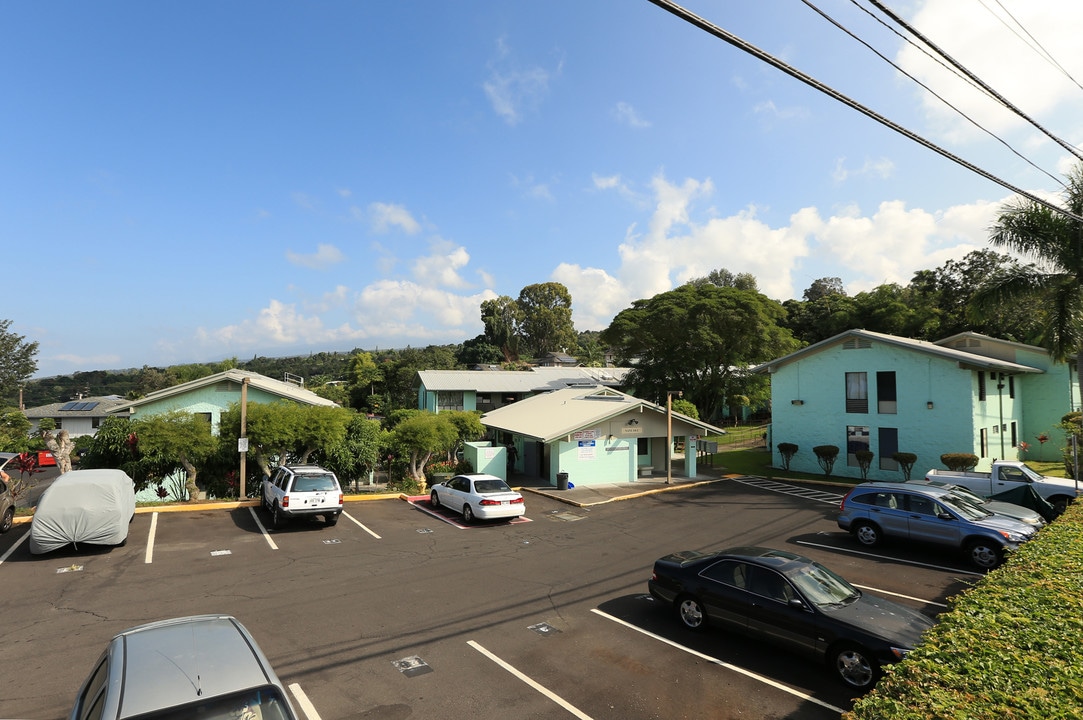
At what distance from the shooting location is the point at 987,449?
25.7m

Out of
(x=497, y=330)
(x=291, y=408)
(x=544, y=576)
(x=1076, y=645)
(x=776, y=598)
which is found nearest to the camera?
(x=1076, y=645)

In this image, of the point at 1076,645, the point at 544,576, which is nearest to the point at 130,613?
the point at 544,576

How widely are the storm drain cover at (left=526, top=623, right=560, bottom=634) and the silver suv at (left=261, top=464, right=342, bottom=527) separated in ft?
30.5

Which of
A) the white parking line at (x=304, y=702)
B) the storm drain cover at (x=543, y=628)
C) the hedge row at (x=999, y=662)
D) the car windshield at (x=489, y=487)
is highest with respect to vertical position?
the hedge row at (x=999, y=662)

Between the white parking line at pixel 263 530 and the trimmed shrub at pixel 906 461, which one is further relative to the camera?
the trimmed shrub at pixel 906 461

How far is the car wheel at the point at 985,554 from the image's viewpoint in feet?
40.4

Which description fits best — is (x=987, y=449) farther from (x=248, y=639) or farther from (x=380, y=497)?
(x=248, y=639)

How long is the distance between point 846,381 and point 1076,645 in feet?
82.0

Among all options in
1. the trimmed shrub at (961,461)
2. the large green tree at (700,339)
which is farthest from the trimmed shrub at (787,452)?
the large green tree at (700,339)

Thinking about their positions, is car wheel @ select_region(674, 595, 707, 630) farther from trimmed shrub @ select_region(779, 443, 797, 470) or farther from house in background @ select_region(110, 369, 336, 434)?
trimmed shrub @ select_region(779, 443, 797, 470)

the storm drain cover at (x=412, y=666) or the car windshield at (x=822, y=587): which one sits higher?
the car windshield at (x=822, y=587)

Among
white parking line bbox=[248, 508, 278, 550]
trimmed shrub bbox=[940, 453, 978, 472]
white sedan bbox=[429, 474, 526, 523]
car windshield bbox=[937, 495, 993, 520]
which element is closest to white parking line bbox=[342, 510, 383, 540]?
white parking line bbox=[248, 508, 278, 550]

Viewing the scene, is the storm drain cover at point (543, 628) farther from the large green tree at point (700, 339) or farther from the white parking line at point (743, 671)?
the large green tree at point (700, 339)

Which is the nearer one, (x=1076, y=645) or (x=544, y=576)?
(x=1076, y=645)
